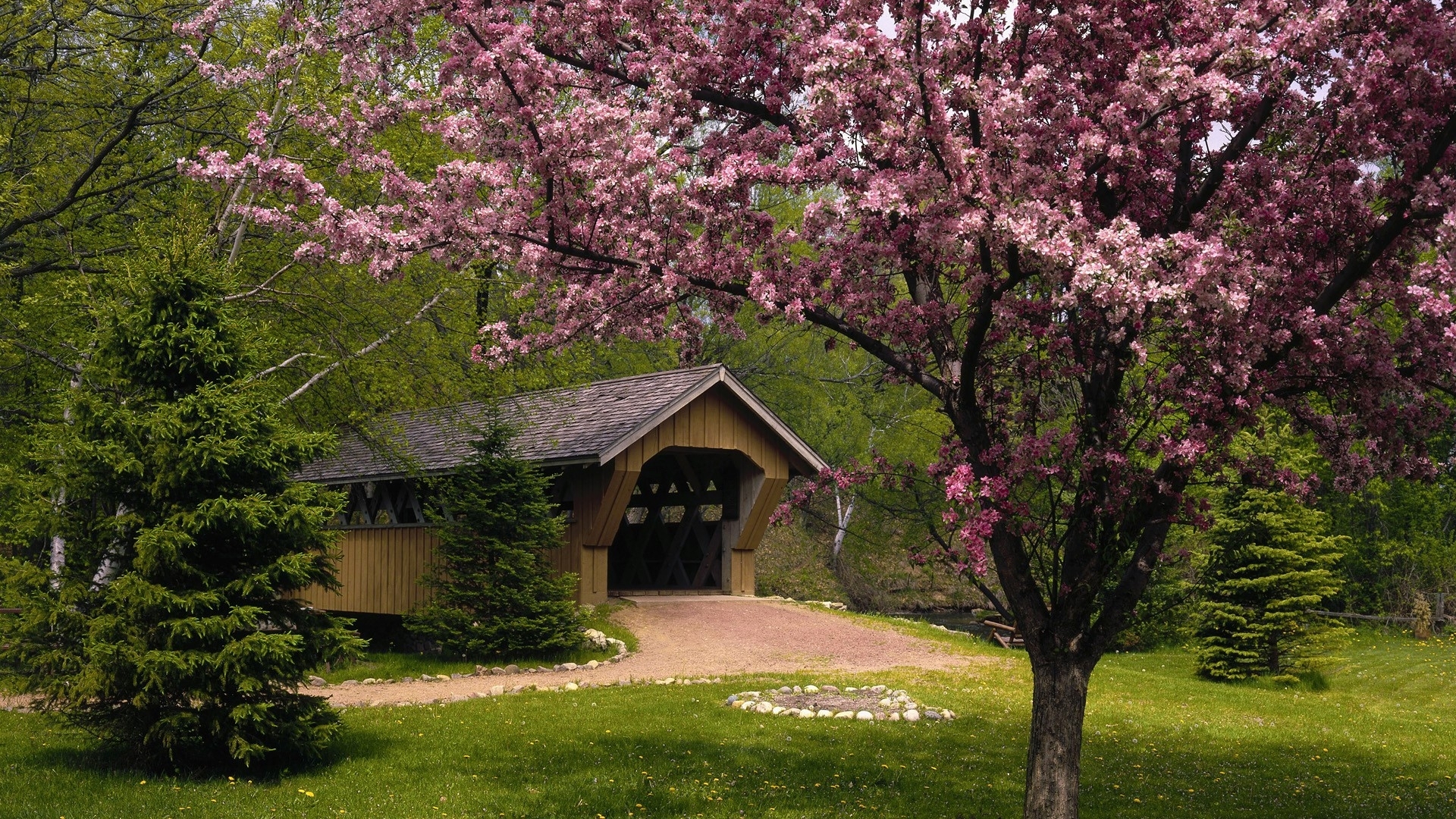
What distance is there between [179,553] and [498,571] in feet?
27.4

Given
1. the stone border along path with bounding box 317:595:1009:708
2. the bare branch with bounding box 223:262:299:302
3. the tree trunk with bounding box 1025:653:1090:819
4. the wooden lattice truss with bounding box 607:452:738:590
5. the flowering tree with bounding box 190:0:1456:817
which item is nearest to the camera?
the flowering tree with bounding box 190:0:1456:817

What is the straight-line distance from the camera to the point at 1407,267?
6648 mm

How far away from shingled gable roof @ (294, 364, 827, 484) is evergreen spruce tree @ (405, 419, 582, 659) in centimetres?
85

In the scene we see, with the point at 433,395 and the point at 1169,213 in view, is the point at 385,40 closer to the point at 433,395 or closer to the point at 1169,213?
the point at 1169,213

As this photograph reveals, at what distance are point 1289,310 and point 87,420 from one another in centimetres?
836

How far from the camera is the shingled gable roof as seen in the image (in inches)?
750

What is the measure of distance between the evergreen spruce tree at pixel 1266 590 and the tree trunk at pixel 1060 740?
1112 centimetres

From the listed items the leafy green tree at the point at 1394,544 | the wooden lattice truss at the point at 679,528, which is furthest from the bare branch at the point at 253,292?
the leafy green tree at the point at 1394,544

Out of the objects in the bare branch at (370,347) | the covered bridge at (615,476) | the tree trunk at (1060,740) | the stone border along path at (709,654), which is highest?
the bare branch at (370,347)

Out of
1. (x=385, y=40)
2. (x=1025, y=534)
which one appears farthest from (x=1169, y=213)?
(x=385, y=40)

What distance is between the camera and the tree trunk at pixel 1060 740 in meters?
6.86

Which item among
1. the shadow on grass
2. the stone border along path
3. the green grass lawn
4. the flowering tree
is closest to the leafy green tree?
the stone border along path

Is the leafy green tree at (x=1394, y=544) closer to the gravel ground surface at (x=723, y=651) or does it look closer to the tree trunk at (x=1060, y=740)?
the gravel ground surface at (x=723, y=651)

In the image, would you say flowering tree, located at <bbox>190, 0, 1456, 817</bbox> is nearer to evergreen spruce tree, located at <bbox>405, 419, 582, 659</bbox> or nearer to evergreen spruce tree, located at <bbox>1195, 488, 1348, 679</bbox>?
evergreen spruce tree, located at <bbox>405, 419, 582, 659</bbox>
